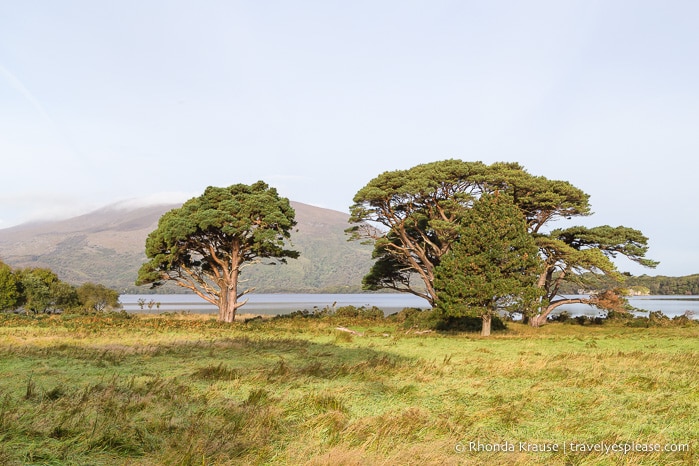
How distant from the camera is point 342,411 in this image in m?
8.35

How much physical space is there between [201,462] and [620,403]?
27.5 feet

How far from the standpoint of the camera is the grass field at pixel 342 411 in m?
6.05

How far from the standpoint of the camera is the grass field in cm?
605

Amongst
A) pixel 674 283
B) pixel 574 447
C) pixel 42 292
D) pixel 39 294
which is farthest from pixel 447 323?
pixel 674 283

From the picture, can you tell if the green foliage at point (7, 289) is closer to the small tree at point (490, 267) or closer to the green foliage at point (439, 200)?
the green foliage at point (439, 200)

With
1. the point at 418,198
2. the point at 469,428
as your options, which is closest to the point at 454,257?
the point at 418,198

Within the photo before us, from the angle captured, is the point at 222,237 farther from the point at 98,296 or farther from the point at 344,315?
the point at 98,296

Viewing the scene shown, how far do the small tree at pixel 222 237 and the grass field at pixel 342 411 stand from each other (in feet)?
70.3

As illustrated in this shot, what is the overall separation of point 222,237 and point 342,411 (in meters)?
33.0

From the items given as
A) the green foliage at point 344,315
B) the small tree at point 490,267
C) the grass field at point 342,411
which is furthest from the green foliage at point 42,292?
the small tree at point 490,267

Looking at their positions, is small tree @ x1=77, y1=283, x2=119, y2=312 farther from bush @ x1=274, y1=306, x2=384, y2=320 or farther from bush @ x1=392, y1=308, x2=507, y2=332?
bush @ x1=392, y1=308, x2=507, y2=332

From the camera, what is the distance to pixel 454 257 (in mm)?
29781

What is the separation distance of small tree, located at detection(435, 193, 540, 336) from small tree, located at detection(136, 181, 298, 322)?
601 inches

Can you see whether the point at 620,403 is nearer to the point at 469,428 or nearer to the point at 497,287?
the point at 469,428
